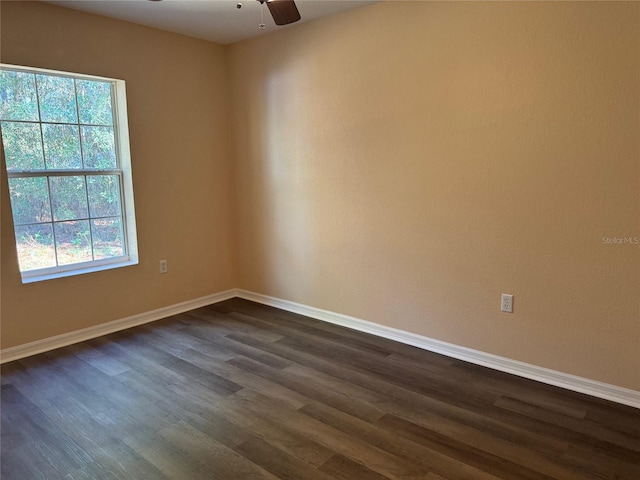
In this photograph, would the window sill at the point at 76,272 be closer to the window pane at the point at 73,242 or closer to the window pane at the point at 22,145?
the window pane at the point at 73,242

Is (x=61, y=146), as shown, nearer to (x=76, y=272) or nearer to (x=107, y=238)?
(x=107, y=238)

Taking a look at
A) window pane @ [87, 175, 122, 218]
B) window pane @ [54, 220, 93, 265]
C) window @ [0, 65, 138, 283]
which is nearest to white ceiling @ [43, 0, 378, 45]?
window @ [0, 65, 138, 283]

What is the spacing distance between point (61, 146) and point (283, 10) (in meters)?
2.09

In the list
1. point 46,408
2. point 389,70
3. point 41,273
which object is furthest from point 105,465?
point 389,70

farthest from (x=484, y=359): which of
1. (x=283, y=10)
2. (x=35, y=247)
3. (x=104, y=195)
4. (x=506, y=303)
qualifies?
(x=35, y=247)

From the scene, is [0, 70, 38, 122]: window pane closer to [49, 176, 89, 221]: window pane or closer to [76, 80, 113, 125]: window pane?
[76, 80, 113, 125]: window pane

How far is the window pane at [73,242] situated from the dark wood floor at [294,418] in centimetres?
71

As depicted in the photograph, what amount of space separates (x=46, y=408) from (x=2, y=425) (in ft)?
0.67

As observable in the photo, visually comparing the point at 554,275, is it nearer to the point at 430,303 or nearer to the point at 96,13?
the point at 430,303

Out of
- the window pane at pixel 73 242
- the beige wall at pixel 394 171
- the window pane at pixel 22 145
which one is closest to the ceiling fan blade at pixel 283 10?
the beige wall at pixel 394 171

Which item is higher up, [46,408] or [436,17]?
[436,17]

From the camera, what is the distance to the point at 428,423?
88.3 inches

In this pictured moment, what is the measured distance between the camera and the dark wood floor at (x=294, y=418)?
1.93 meters

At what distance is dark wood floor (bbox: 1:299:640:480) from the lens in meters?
1.93
